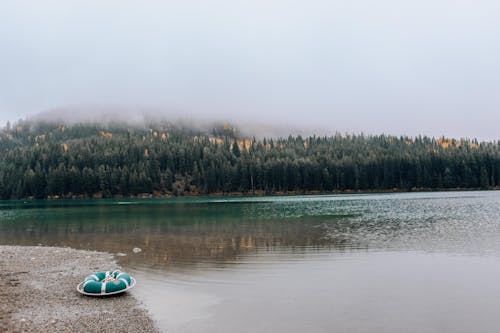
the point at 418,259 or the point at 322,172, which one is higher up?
the point at 322,172

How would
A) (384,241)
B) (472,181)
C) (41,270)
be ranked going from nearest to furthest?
(41,270) → (384,241) → (472,181)

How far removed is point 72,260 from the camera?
95.8 ft

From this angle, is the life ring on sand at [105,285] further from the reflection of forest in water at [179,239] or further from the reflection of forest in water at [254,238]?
the reflection of forest in water at [179,239]

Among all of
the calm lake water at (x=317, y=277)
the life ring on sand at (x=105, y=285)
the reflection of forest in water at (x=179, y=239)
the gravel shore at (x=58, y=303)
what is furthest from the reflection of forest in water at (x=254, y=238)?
the life ring on sand at (x=105, y=285)

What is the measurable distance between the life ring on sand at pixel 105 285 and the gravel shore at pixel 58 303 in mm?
281

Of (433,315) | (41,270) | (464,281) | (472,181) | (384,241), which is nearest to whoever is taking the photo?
(433,315)

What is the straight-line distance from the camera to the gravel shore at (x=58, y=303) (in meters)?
14.7

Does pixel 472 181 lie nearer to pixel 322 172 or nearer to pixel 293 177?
pixel 322 172

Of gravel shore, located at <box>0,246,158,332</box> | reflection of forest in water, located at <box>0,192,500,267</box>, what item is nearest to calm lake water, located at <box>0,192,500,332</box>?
reflection of forest in water, located at <box>0,192,500,267</box>

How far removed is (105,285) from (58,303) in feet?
6.94

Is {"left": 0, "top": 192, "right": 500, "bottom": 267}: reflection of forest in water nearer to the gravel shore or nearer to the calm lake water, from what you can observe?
the calm lake water

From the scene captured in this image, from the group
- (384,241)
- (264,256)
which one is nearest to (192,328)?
(264,256)

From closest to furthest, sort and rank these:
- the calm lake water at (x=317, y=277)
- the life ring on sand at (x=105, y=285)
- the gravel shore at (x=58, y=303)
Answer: the gravel shore at (x=58, y=303), the calm lake water at (x=317, y=277), the life ring on sand at (x=105, y=285)

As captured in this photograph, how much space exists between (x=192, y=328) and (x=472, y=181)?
209 metres
